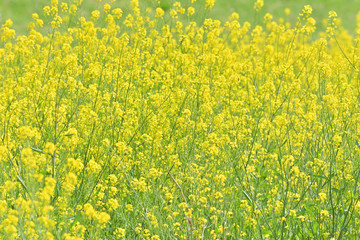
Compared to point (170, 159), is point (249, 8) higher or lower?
higher

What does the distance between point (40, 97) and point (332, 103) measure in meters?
2.58

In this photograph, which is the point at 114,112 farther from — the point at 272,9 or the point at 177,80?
the point at 272,9

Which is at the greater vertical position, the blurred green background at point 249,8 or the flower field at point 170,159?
the blurred green background at point 249,8

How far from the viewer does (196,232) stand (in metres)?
2.90

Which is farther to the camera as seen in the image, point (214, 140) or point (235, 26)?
point (235, 26)

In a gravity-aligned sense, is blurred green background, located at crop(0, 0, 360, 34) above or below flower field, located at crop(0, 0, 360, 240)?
above

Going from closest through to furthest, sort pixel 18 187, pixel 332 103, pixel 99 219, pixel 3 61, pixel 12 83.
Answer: pixel 99 219, pixel 18 187, pixel 332 103, pixel 12 83, pixel 3 61

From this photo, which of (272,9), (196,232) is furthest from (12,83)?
(272,9)

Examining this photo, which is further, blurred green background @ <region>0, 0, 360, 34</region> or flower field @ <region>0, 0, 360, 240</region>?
blurred green background @ <region>0, 0, 360, 34</region>

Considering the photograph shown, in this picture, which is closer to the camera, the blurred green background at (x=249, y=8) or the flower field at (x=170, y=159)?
the flower field at (x=170, y=159)

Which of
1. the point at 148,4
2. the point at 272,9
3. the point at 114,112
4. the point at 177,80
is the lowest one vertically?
the point at 114,112

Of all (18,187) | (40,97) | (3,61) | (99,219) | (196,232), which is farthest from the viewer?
(3,61)

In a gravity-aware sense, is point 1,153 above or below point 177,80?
below

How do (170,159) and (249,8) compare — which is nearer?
(170,159)
